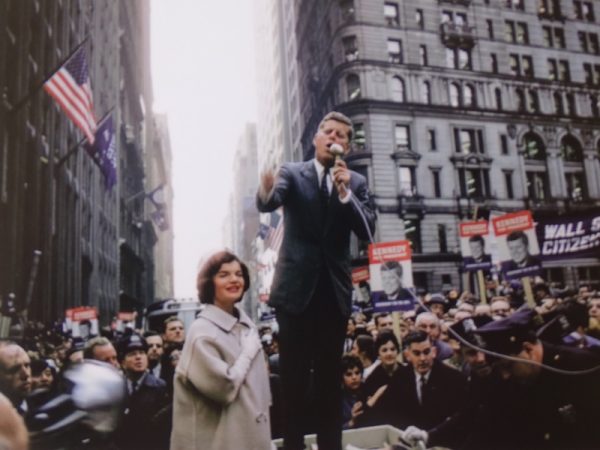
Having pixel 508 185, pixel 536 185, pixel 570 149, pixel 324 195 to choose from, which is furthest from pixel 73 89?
pixel 508 185

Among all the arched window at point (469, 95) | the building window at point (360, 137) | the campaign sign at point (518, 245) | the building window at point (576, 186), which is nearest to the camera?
the building window at point (360, 137)

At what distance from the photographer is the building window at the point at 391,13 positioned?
814 centimetres

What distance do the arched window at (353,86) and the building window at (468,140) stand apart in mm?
2896

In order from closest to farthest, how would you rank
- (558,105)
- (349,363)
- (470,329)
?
(470,329) → (349,363) → (558,105)

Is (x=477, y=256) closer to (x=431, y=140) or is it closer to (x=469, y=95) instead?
(x=431, y=140)

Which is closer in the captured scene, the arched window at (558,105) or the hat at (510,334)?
the hat at (510,334)

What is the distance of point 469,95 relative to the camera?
992 cm

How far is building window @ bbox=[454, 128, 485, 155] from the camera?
9.81 meters

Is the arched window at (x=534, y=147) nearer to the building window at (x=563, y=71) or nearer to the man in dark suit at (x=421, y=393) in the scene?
the building window at (x=563, y=71)

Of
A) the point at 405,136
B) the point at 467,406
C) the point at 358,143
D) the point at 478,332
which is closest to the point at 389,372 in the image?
the point at 467,406

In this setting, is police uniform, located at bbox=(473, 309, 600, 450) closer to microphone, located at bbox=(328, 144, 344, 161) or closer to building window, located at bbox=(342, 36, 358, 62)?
microphone, located at bbox=(328, 144, 344, 161)

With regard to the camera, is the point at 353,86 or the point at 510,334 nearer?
the point at 510,334

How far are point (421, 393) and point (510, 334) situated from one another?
4.25ft

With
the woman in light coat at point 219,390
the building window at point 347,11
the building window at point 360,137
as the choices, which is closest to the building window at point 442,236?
the building window at point 360,137
